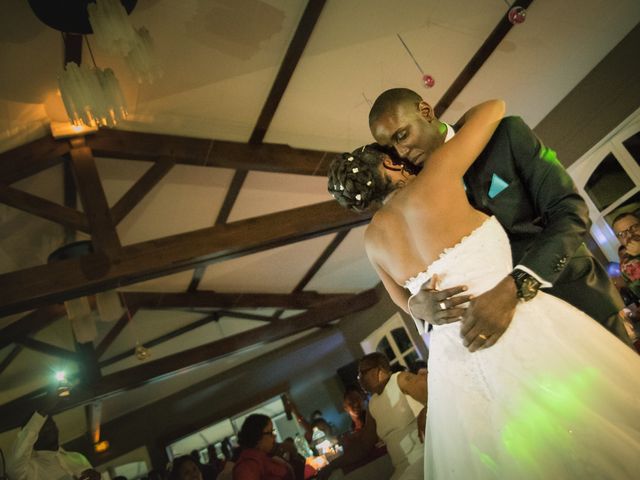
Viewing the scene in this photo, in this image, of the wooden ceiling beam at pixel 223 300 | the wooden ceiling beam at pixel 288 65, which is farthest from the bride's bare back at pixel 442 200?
the wooden ceiling beam at pixel 223 300

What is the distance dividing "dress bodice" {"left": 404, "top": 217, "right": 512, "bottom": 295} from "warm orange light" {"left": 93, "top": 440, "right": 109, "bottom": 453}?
10.3 m

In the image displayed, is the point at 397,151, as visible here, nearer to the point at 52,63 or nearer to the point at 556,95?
the point at 52,63

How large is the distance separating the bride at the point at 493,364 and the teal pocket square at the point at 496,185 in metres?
0.14

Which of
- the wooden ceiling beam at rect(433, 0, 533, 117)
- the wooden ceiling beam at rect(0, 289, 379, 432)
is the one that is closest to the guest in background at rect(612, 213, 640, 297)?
the wooden ceiling beam at rect(433, 0, 533, 117)

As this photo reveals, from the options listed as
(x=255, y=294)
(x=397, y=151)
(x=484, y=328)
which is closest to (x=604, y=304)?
(x=484, y=328)

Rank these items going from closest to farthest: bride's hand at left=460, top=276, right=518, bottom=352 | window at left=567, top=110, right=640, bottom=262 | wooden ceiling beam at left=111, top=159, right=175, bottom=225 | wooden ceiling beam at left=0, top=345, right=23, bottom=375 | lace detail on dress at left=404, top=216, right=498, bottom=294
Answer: bride's hand at left=460, top=276, right=518, bottom=352 < lace detail on dress at left=404, top=216, right=498, bottom=294 < wooden ceiling beam at left=111, top=159, right=175, bottom=225 < window at left=567, top=110, right=640, bottom=262 < wooden ceiling beam at left=0, top=345, right=23, bottom=375

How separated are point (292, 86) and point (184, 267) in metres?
1.86

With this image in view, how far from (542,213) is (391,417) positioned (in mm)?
1820

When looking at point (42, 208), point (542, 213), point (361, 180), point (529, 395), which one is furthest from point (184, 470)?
point (542, 213)

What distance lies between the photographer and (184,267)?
3.88 m

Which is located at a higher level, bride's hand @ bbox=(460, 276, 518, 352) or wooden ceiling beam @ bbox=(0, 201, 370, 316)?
wooden ceiling beam @ bbox=(0, 201, 370, 316)

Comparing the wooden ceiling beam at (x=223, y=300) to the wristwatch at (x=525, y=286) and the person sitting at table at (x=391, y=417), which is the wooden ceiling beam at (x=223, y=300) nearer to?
the person sitting at table at (x=391, y=417)

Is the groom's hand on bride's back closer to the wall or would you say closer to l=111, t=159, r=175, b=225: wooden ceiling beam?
l=111, t=159, r=175, b=225: wooden ceiling beam

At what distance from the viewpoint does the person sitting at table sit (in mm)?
2607
